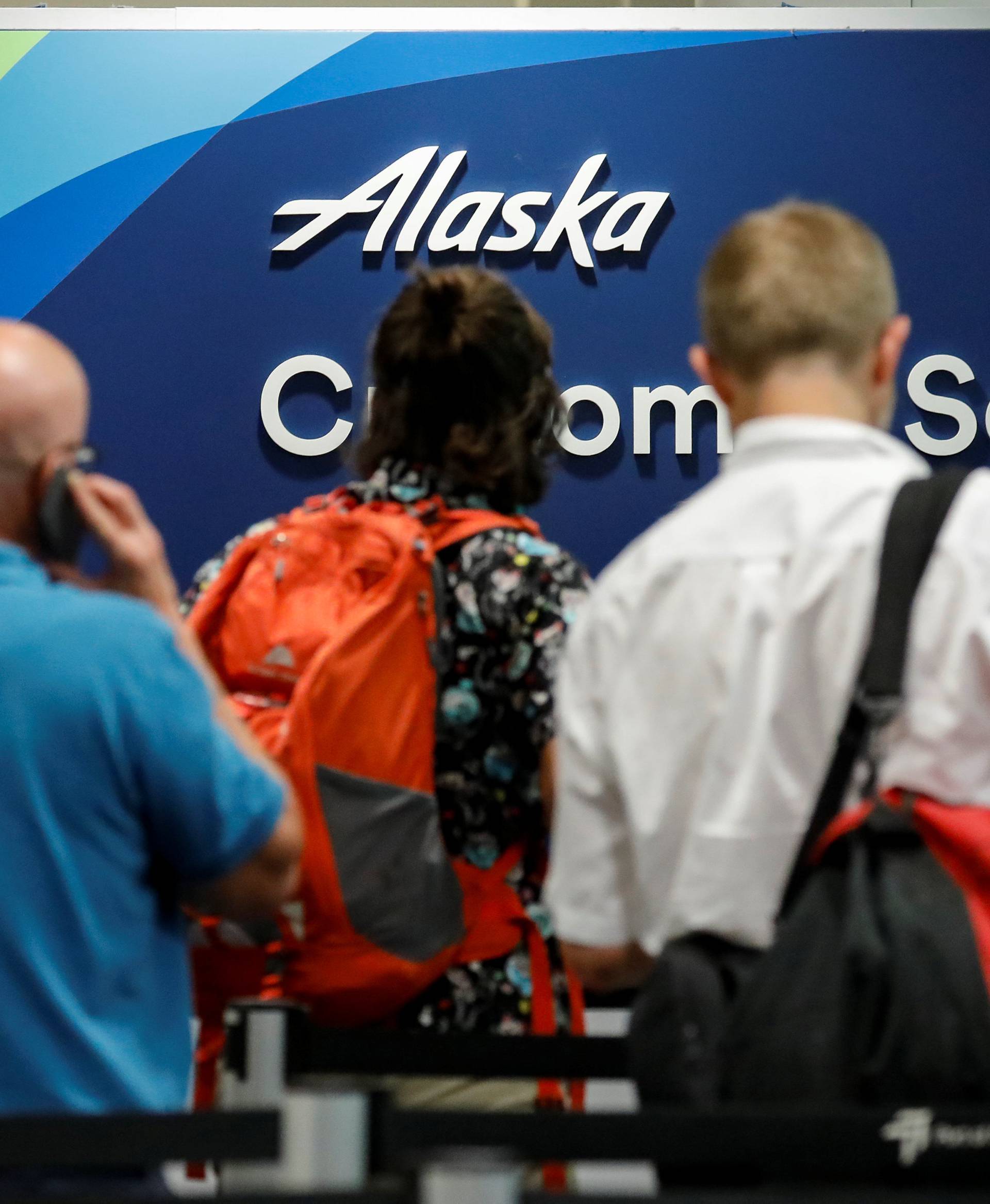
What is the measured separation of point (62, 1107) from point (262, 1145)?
1.35 ft

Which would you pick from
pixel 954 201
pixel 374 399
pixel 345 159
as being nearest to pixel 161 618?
pixel 374 399

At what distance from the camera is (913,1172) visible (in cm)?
112

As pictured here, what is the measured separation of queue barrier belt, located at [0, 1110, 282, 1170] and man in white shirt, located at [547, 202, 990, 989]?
497 mm

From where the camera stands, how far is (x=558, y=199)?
137 inches

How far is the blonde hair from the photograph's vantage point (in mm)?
1628

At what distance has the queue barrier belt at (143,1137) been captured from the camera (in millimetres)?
1107

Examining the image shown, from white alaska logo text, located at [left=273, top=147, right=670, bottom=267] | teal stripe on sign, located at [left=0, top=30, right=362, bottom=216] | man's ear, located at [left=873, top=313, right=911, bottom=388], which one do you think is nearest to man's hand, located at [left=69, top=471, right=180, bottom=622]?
man's ear, located at [left=873, top=313, right=911, bottom=388]

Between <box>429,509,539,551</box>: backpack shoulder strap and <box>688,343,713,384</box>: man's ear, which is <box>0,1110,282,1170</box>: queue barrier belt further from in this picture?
<box>429,509,539,551</box>: backpack shoulder strap

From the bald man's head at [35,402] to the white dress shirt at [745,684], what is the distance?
1.81ft

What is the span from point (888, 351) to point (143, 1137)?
3.40ft

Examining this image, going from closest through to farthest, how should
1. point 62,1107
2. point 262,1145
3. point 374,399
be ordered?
point 262,1145 → point 62,1107 → point 374,399

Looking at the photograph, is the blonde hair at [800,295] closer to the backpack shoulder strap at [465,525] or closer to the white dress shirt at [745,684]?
the white dress shirt at [745,684]

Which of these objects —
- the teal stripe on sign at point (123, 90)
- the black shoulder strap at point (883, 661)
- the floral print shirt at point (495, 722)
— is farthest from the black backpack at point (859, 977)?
the teal stripe on sign at point (123, 90)

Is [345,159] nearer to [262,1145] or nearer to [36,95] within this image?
[36,95]
